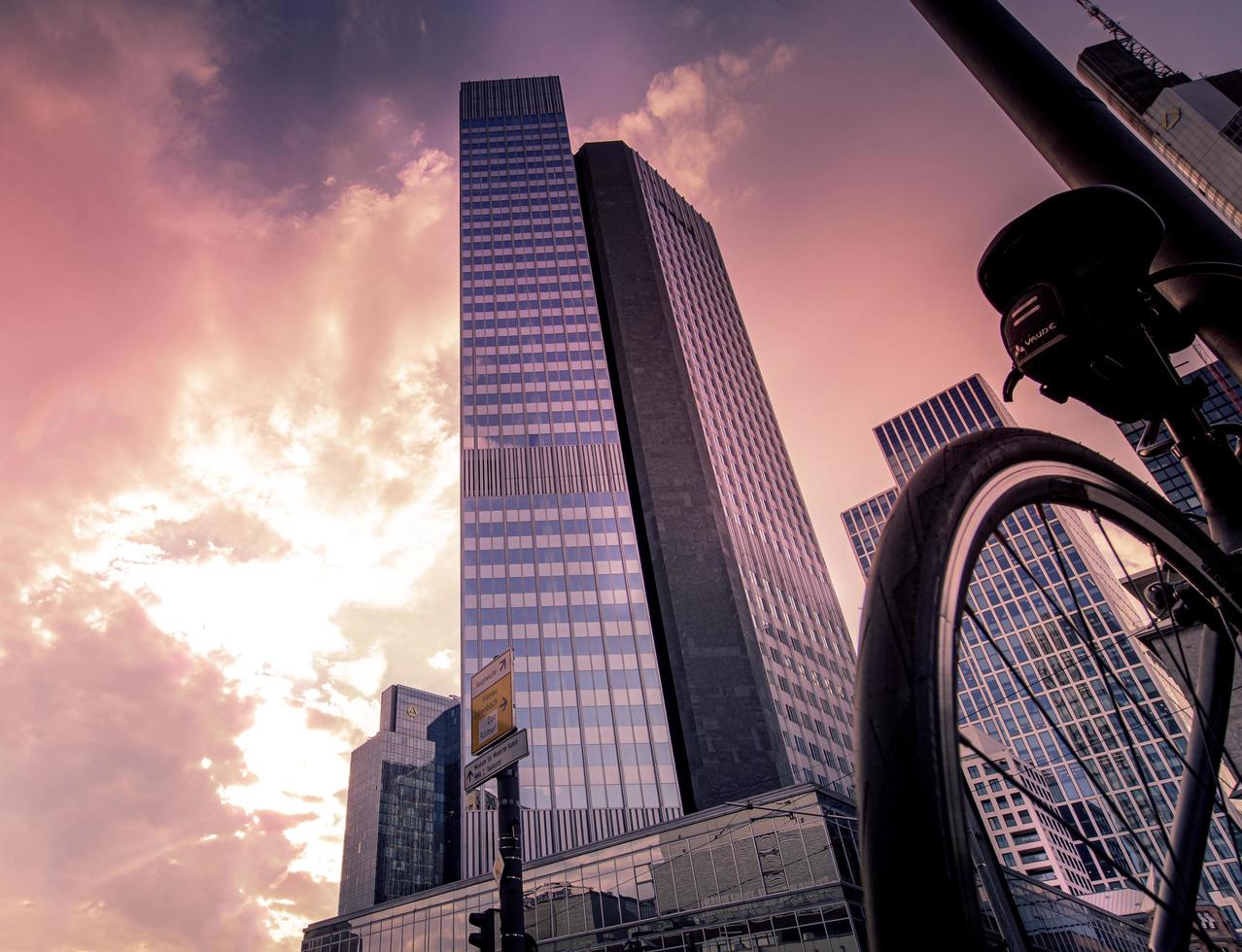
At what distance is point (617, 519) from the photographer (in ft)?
234

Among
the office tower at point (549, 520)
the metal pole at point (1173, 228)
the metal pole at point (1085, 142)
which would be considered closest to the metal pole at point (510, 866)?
the metal pole at point (1173, 228)

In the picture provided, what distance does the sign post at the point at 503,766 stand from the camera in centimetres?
1124

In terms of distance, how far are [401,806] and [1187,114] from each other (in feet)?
549

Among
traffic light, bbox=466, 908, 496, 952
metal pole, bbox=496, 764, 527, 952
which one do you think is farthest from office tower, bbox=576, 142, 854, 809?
traffic light, bbox=466, 908, 496, 952

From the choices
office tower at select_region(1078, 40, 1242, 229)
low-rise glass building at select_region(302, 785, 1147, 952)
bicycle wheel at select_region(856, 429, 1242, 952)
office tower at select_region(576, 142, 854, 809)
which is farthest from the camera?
office tower at select_region(1078, 40, 1242, 229)

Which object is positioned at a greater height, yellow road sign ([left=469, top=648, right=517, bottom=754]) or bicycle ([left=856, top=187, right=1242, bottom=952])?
yellow road sign ([left=469, top=648, right=517, bottom=754])

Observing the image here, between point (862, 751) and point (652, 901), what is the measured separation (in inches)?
1717

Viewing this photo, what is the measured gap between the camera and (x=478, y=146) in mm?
97875

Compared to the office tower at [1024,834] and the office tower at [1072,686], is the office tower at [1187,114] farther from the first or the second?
the office tower at [1024,834]

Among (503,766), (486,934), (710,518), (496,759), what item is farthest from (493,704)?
(710,518)

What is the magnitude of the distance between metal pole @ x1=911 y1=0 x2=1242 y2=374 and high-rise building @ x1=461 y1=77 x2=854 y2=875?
167ft

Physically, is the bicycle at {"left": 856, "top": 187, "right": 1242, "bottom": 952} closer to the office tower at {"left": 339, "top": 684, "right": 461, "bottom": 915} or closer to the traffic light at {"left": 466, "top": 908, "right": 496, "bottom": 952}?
the traffic light at {"left": 466, "top": 908, "right": 496, "bottom": 952}

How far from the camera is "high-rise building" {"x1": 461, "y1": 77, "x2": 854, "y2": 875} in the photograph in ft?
191

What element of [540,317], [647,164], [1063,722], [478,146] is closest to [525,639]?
[540,317]
